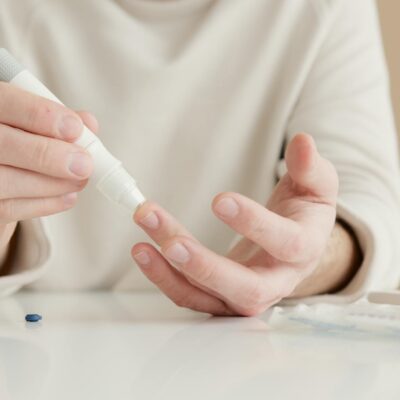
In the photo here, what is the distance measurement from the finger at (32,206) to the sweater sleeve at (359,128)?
0.33 metres

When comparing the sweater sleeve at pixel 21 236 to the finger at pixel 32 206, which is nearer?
A: the finger at pixel 32 206

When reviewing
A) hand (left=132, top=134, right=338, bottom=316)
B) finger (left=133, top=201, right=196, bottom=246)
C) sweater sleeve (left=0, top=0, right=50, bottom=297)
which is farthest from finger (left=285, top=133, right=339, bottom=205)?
sweater sleeve (left=0, top=0, right=50, bottom=297)

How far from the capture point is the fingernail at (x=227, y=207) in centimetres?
65

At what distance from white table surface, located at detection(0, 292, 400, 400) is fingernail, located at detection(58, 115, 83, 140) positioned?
0.14 metres

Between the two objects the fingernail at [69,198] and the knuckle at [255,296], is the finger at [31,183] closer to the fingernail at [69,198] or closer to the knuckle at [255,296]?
the fingernail at [69,198]

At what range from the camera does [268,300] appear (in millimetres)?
715

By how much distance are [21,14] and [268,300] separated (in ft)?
1.79

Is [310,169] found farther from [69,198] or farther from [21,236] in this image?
[21,236]

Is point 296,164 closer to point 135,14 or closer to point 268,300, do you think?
point 268,300

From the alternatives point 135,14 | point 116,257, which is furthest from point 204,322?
point 135,14

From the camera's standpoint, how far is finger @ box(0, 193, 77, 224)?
703 millimetres

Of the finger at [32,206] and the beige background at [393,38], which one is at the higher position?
the finger at [32,206]

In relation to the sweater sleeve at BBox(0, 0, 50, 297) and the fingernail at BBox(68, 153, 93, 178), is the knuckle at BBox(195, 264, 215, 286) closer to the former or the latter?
the fingernail at BBox(68, 153, 93, 178)

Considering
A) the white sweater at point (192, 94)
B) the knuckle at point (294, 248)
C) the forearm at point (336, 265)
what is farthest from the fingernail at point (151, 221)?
the white sweater at point (192, 94)
